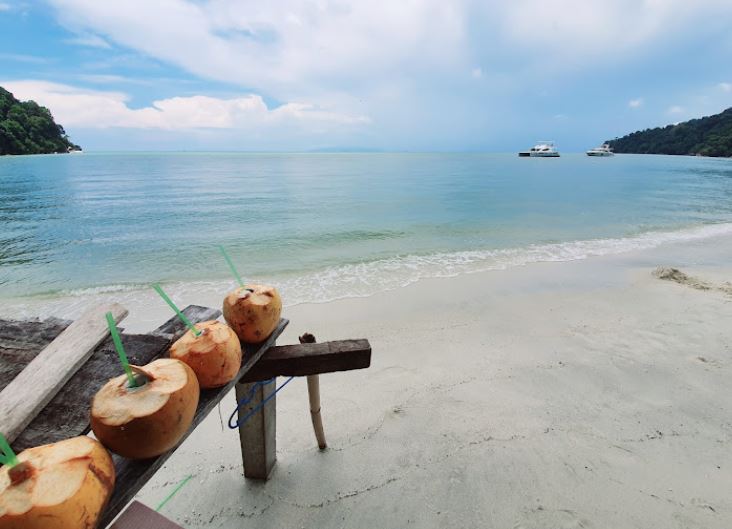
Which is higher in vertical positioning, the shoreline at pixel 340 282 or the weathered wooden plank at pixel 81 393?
the weathered wooden plank at pixel 81 393

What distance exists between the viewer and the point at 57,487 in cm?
87

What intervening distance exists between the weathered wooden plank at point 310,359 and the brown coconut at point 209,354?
59cm

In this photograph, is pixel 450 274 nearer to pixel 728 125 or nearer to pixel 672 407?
pixel 672 407

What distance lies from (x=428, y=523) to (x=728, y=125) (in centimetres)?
14339

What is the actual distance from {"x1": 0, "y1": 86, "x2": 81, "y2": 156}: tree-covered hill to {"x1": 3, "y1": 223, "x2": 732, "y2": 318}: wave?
106m

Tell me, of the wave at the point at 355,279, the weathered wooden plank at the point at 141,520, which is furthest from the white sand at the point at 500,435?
the wave at the point at 355,279

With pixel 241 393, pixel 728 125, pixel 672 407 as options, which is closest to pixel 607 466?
pixel 672 407

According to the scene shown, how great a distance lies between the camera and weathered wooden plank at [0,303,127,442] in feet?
3.89

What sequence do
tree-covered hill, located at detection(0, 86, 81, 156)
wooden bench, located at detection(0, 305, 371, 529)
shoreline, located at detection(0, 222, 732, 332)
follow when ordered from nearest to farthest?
wooden bench, located at detection(0, 305, 371, 529) → shoreline, located at detection(0, 222, 732, 332) → tree-covered hill, located at detection(0, 86, 81, 156)

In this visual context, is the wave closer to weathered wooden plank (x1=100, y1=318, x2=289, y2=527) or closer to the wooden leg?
the wooden leg

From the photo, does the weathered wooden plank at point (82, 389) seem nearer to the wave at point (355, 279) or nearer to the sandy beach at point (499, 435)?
the sandy beach at point (499, 435)

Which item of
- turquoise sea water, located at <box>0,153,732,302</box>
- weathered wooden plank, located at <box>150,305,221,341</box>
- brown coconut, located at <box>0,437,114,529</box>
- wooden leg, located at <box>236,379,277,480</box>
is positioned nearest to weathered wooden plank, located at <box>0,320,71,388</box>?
weathered wooden plank, located at <box>150,305,221,341</box>

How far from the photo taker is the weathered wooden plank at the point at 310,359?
212 cm

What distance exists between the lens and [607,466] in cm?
319
